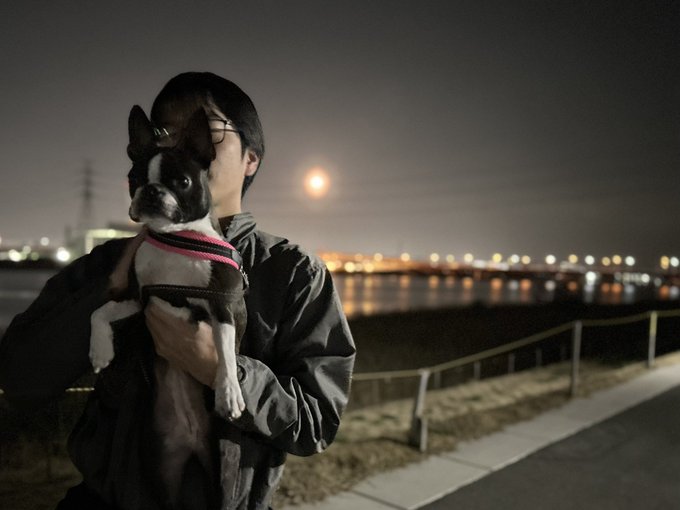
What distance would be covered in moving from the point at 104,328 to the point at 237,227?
18.8 inches

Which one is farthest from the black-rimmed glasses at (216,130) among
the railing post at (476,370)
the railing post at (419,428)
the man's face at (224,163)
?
the railing post at (476,370)

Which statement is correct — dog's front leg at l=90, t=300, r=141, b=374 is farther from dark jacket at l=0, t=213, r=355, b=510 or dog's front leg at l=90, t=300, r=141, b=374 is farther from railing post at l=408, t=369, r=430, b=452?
railing post at l=408, t=369, r=430, b=452

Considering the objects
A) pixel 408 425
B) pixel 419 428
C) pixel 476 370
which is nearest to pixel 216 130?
pixel 419 428

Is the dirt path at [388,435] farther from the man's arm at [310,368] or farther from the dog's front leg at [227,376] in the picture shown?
the dog's front leg at [227,376]

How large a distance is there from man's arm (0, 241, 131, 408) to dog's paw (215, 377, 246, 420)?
370 mm

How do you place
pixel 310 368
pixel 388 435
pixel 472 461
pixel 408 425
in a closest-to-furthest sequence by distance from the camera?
pixel 310 368 → pixel 472 461 → pixel 388 435 → pixel 408 425

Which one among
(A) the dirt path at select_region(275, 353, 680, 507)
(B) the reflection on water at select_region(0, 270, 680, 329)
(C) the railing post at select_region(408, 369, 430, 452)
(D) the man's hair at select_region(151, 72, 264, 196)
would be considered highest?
(D) the man's hair at select_region(151, 72, 264, 196)

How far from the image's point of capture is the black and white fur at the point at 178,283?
131cm

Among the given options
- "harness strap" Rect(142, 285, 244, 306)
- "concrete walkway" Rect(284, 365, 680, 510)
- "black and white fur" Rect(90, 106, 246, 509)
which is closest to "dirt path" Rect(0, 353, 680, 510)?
"concrete walkway" Rect(284, 365, 680, 510)

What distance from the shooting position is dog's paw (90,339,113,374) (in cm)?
135

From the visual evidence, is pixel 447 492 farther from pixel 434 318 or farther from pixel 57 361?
pixel 434 318

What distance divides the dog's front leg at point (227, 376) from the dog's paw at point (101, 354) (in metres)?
0.27

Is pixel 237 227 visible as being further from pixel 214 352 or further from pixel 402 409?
pixel 402 409

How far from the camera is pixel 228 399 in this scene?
4.38 ft
